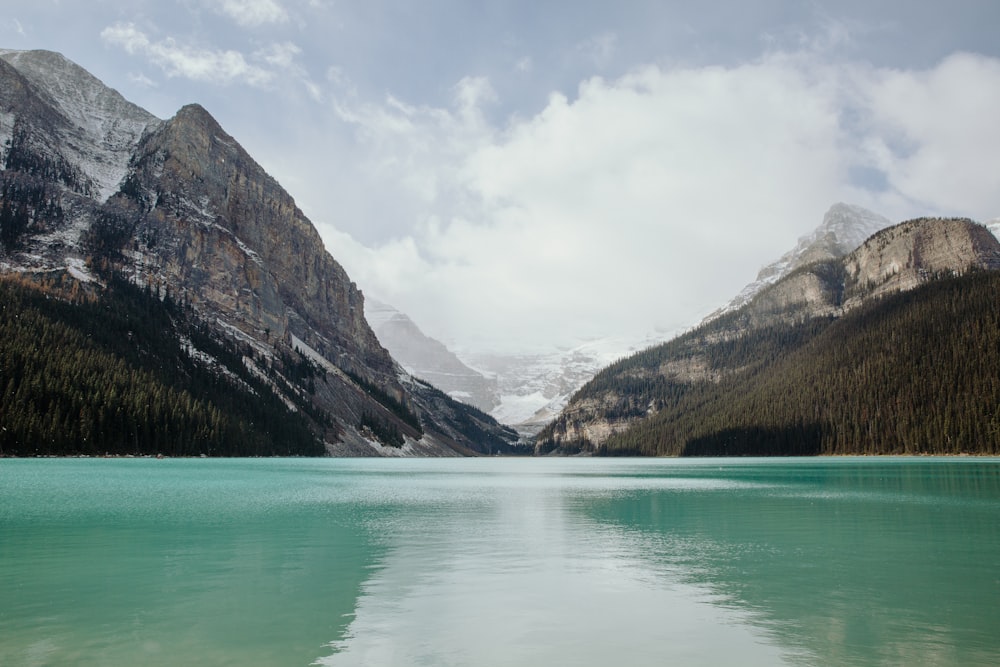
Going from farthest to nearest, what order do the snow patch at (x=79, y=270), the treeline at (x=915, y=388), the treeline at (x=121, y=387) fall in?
the snow patch at (x=79, y=270) → the treeline at (x=915, y=388) → the treeline at (x=121, y=387)

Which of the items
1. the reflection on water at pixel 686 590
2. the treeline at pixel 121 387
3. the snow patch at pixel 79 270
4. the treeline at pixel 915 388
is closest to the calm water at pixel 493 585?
the reflection on water at pixel 686 590

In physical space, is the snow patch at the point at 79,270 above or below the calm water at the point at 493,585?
above

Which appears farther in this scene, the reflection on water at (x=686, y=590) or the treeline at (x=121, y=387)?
the treeline at (x=121, y=387)

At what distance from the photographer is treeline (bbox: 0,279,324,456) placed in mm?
114438

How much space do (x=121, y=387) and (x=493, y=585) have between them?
132884mm

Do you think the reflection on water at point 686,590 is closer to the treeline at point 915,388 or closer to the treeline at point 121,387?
the treeline at point 121,387

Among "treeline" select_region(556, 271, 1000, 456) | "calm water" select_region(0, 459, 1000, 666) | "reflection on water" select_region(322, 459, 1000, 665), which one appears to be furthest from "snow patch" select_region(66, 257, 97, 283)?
"treeline" select_region(556, 271, 1000, 456)

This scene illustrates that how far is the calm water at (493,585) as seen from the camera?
48.7ft

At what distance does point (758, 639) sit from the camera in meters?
15.8

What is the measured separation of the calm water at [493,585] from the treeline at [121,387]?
8365cm

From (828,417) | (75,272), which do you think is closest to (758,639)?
(828,417)

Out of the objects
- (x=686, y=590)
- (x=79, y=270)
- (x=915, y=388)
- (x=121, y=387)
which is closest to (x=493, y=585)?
(x=686, y=590)

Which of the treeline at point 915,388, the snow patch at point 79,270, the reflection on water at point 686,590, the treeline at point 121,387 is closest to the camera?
the reflection on water at point 686,590

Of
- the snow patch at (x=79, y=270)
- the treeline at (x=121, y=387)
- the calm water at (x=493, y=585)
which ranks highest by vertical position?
the snow patch at (x=79, y=270)
